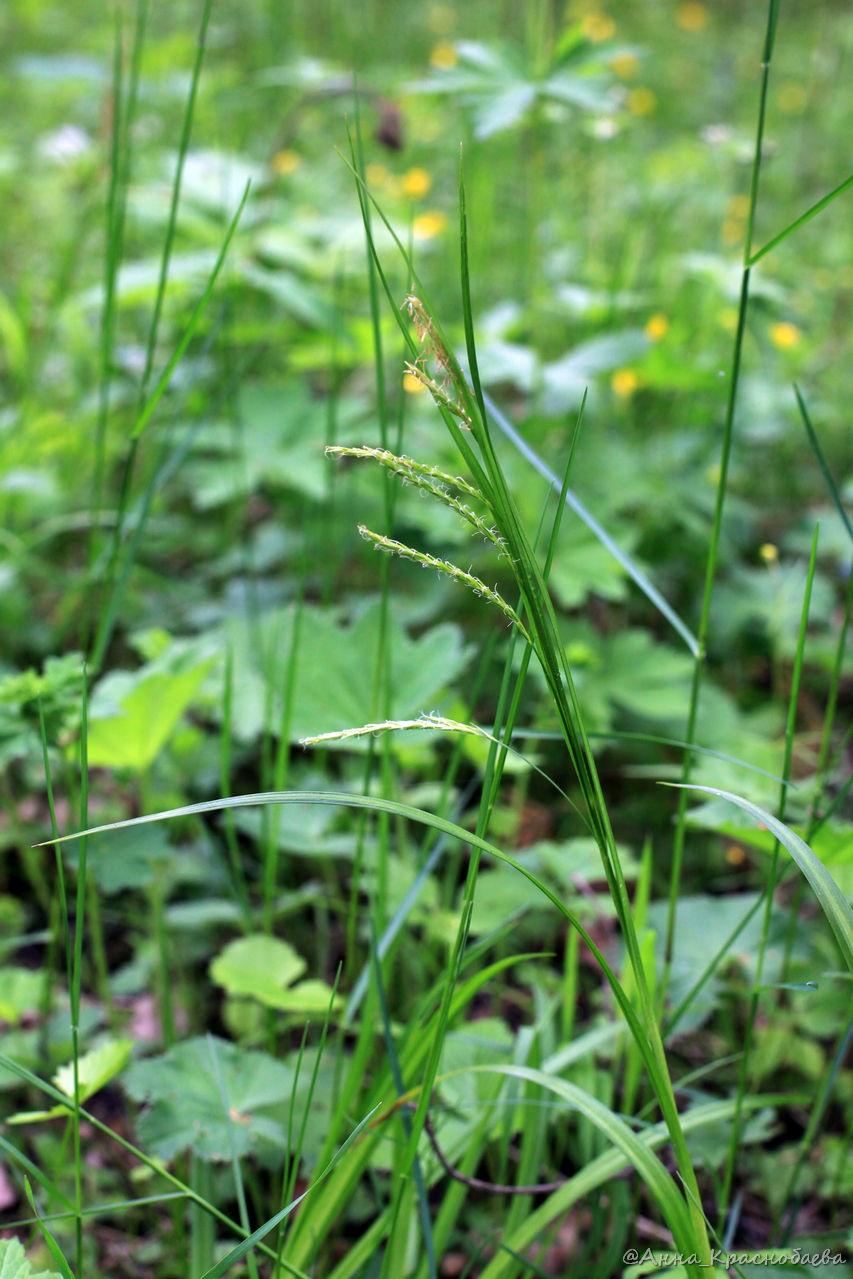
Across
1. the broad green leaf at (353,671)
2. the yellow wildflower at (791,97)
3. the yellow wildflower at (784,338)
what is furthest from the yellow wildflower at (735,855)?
the yellow wildflower at (791,97)

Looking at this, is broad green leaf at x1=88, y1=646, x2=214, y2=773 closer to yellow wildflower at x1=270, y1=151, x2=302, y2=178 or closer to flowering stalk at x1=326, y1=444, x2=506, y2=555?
flowering stalk at x1=326, y1=444, x2=506, y2=555

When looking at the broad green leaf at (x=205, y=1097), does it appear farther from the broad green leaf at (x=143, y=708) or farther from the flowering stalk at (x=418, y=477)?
the flowering stalk at (x=418, y=477)

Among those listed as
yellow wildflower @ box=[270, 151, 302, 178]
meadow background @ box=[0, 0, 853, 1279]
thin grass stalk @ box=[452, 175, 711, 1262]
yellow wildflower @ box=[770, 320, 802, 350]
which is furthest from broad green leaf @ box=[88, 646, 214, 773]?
yellow wildflower @ box=[270, 151, 302, 178]

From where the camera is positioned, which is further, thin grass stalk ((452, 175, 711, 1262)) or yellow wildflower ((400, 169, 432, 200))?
yellow wildflower ((400, 169, 432, 200))

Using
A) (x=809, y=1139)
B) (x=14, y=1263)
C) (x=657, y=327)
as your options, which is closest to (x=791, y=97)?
(x=657, y=327)

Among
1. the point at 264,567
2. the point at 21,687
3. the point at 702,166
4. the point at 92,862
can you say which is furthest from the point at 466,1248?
the point at 702,166

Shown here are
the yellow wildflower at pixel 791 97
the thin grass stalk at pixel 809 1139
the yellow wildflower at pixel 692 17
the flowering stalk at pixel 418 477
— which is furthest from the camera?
the yellow wildflower at pixel 692 17

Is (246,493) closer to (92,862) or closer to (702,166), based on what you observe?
(92,862)
